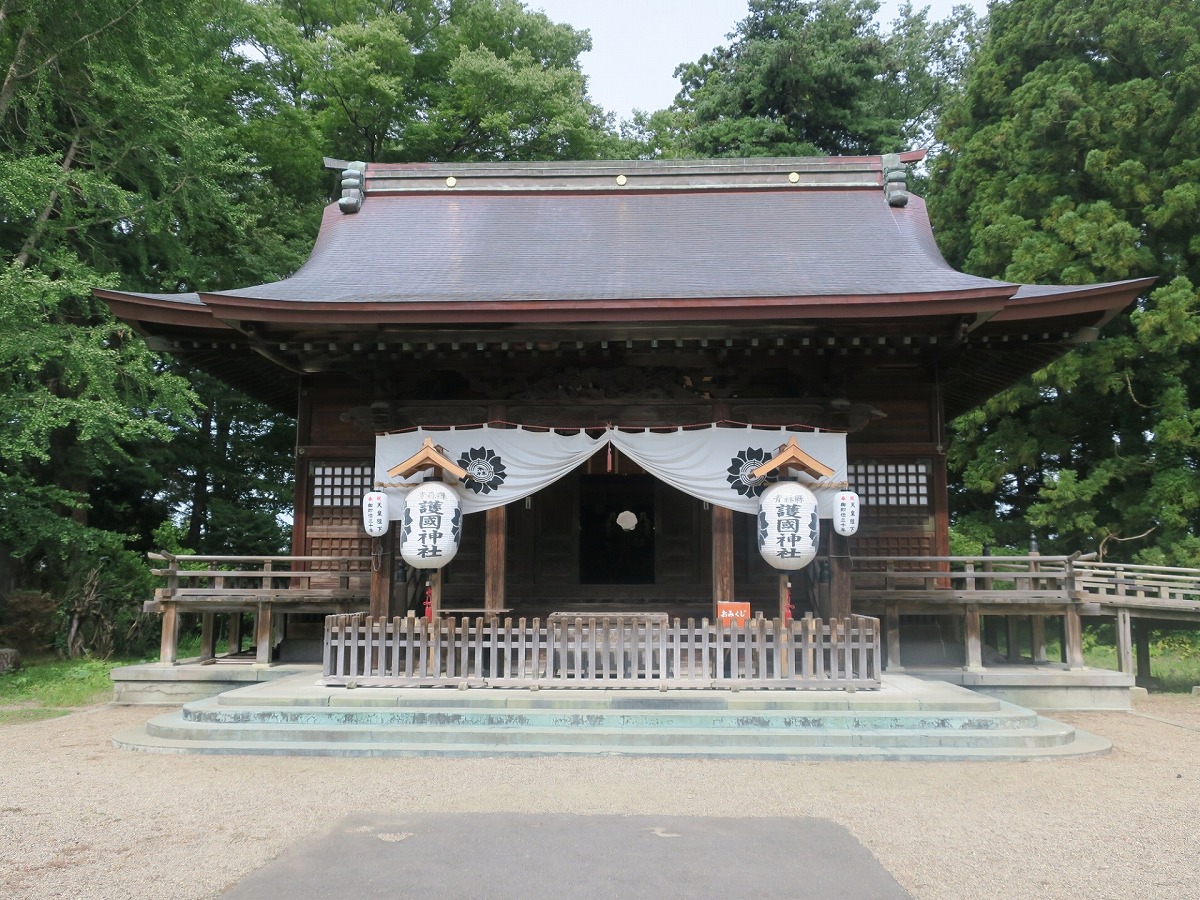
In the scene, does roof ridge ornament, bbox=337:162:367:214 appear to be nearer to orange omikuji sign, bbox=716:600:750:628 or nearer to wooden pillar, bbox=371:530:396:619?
wooden pillar, bbox=371:530:396:619

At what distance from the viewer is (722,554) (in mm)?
8898

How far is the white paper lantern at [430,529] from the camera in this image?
8.28 m

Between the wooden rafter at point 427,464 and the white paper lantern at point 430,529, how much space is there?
0.23 metres

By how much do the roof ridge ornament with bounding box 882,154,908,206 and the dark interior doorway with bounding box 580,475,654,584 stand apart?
17.2 ft

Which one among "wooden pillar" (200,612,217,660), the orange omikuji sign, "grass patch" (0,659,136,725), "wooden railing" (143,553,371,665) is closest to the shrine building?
"wooden railing" (143,553,371,665)

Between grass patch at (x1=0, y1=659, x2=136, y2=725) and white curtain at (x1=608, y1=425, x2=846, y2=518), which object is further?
grass patch at (x1=0, y1=659, x2=136, y2=725)

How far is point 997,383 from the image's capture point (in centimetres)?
1159

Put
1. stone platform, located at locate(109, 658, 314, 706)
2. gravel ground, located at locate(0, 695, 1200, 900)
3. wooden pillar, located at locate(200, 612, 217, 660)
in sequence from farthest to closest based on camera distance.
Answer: wooden pillar, located at locate(200, 612, 217, 660) → stone platform, located at locate(109, 658, 314, 706) → gravel ground, located at locate(0, 695, 1200, 900)

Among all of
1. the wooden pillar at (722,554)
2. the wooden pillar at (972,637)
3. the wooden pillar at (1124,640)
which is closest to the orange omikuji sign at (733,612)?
the wooden pillar at (722,554)

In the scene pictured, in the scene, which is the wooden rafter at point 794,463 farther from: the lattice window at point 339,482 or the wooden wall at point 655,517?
the lattice window at point 339,482

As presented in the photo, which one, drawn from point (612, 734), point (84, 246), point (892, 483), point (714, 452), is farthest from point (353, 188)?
point (612, 734)

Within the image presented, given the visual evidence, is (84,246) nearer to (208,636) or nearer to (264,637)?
(208,636)

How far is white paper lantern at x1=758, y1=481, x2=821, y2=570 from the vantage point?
8117 mm

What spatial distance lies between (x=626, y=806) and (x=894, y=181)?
9.85 m
